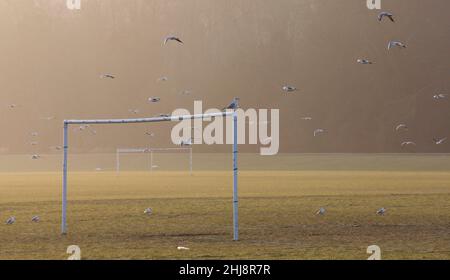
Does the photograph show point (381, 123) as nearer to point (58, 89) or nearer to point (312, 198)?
point (58, 89)

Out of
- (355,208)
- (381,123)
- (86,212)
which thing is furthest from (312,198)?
(381,123)

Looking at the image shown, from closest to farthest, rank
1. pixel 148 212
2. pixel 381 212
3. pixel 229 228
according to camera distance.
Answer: pixel 229 228 < pixel 381 212 < pixel 148 212

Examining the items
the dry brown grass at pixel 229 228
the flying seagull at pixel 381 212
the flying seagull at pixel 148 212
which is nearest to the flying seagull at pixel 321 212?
the dry brown grass at pixel 229 228

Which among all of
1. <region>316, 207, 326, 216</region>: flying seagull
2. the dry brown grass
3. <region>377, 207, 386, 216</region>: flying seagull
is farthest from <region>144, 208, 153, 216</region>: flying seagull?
<region>377, 207, 386, 216</region>: flying seagull

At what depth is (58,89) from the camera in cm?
19988

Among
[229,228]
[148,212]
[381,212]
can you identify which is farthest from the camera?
[148,212]

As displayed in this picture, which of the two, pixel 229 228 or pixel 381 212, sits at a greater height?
pixel 381 212

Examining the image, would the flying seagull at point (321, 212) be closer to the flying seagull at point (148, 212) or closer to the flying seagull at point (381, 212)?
the flying seagull at point (381, 212)

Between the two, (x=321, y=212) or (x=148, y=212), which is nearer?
(x=321, y=212)

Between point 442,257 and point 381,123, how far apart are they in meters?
183

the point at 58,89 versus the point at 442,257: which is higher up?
the point at 58,89

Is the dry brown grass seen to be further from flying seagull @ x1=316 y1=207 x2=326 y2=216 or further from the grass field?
flying seagull @ x1=316 y1=207 x2=326 y2=216

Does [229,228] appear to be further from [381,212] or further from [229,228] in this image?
[381,212]

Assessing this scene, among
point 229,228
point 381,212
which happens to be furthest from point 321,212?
point 229,228
